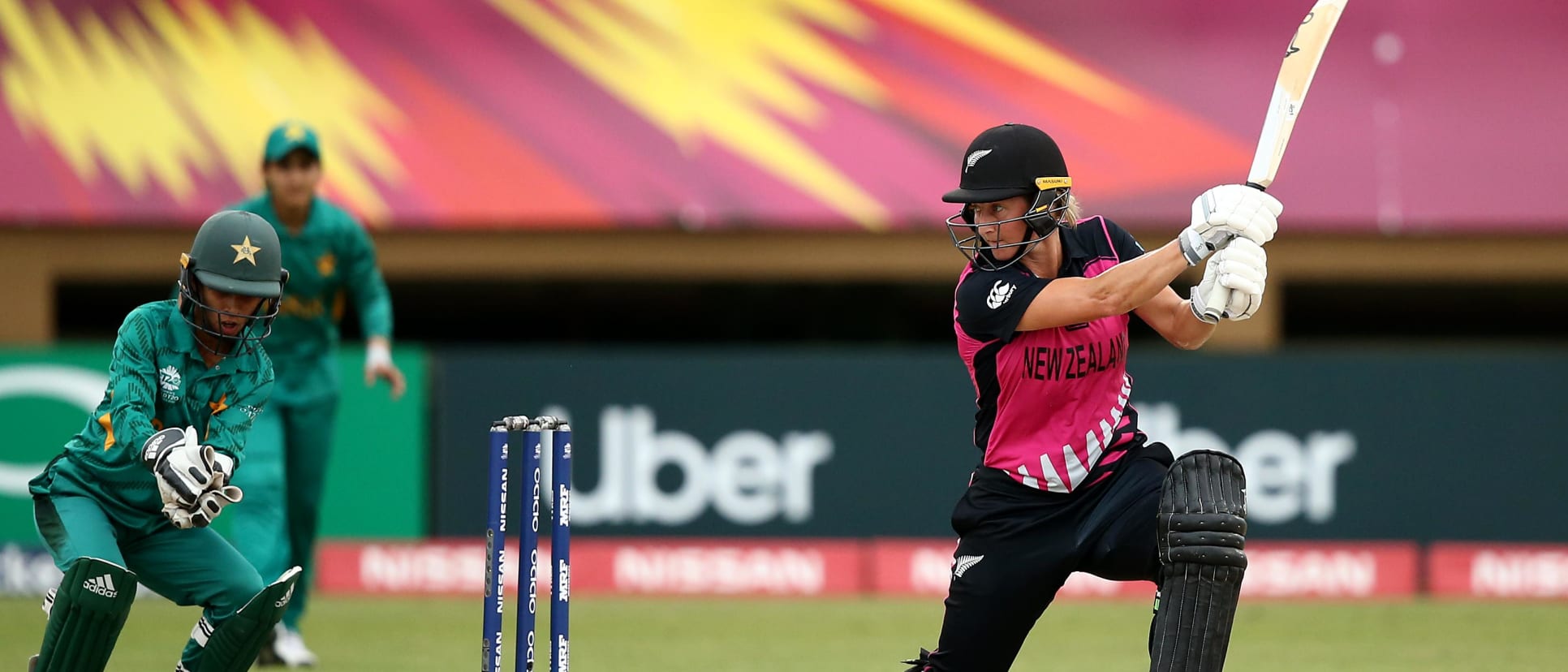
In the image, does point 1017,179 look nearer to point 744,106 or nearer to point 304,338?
point 304,338

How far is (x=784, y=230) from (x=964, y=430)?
94.9 inches

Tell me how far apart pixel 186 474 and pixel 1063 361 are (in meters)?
2.25

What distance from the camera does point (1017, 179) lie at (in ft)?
16.0

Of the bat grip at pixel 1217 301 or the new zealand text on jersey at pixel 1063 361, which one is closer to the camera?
the bat grip at pixel 1217 301

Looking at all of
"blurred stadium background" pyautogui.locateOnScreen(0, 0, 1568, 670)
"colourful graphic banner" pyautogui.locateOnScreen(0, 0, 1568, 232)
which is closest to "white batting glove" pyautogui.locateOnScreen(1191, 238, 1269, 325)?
"blurred stadium background" pyautogui.locateOnScreen(0, 0, 1568, 670)

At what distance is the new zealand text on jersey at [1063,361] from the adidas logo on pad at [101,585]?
2392 millimetres

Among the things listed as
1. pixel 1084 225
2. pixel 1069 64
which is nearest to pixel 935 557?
pixel 1069 64

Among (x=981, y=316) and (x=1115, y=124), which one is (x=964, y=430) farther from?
(x=981, y=316)

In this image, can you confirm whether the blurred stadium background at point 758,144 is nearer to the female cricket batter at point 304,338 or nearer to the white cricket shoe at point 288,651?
the female cricket batter at point 304,338

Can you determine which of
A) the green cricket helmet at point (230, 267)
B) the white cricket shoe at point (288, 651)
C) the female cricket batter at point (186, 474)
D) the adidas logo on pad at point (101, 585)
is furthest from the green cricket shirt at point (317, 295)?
the adidas logo on pad at point (101, 585)

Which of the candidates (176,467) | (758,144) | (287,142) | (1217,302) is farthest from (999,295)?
(758,144)

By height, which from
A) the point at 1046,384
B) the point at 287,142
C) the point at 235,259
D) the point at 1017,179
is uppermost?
the point at 287,142

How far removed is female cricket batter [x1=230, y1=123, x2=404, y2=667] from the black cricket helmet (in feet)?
11.0

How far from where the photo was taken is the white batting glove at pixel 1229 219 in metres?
4.57
